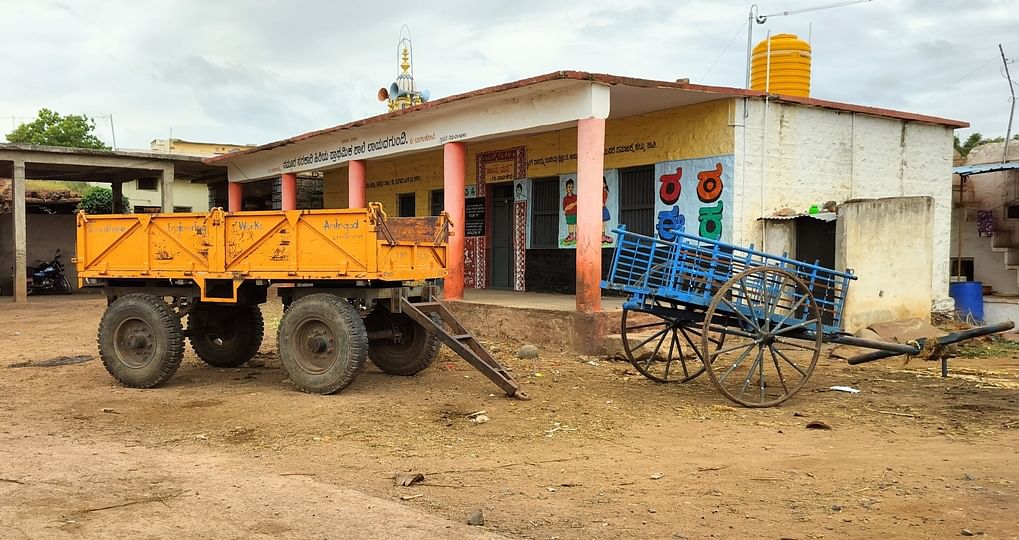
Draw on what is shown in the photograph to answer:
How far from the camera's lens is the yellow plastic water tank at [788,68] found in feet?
44.0

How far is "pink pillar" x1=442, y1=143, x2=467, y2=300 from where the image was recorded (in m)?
12.7

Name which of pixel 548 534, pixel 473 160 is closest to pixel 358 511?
pixel 548 534

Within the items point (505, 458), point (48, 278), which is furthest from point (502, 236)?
point (48, 278)

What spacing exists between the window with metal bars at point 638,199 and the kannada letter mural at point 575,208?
120 mm

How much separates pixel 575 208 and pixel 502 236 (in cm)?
241

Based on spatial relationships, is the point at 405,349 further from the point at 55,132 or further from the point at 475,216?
the point at 55,132

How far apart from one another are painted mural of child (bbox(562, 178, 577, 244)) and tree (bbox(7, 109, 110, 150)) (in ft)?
141

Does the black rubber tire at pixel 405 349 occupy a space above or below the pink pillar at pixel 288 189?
below

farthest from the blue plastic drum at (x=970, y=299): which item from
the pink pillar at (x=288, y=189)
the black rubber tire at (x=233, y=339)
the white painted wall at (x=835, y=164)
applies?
the pink pillar at (x=288, y=189)

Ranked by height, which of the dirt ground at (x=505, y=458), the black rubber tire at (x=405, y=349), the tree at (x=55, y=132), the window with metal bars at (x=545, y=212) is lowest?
the dirt ground at (x=505, y=458)

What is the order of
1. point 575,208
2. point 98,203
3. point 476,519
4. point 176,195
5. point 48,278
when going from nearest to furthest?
point 476,519 < point 575,208 < point 48,278 < point 98,203 < point 176,195

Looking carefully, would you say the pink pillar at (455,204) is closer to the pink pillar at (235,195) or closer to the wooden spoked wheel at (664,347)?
the wooden spoked wheel at (664,347)

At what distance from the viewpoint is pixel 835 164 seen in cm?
1243

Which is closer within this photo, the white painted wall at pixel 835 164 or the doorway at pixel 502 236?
the white painted wall at pixel 835 164
